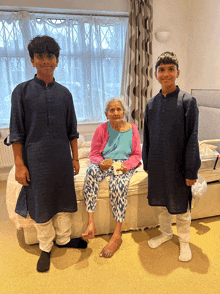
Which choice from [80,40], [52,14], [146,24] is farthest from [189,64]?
[52,14]

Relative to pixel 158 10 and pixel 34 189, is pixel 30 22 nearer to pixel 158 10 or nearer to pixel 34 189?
pixel 158 10

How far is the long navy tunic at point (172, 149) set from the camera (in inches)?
57.3

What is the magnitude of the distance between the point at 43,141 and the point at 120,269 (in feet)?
3.55

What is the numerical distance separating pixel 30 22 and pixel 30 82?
2212mm

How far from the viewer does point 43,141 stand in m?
1.45

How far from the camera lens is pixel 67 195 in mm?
1612

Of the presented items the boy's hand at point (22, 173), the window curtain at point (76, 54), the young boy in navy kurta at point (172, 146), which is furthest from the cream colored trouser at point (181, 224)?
the window curtain at point (76, 54)

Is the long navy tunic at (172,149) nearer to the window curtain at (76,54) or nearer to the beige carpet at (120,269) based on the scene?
the beige carpet at (120,269)

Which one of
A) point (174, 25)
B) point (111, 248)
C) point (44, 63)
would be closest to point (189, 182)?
point (111, 248)

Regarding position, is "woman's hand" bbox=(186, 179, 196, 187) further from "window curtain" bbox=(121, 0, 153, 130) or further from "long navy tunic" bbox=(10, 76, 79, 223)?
"window curtain" bbox=(121, 0, 153, 130)

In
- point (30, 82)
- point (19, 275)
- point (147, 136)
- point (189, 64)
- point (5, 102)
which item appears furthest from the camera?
point (189, 64)

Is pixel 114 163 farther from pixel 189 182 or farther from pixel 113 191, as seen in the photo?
pixel 189 182

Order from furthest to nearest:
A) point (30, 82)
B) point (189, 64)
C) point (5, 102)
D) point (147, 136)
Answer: point (189, 64) → point (5, 102) → point (147, 136) → point (30, 82)

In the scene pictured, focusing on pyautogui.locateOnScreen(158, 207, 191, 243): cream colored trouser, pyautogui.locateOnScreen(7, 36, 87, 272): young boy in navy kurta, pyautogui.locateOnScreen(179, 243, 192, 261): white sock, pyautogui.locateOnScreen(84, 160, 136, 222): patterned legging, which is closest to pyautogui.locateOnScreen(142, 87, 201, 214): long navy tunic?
pyautogui.locateOnScreen(158, 207, 191, 243): cream colored trouser
